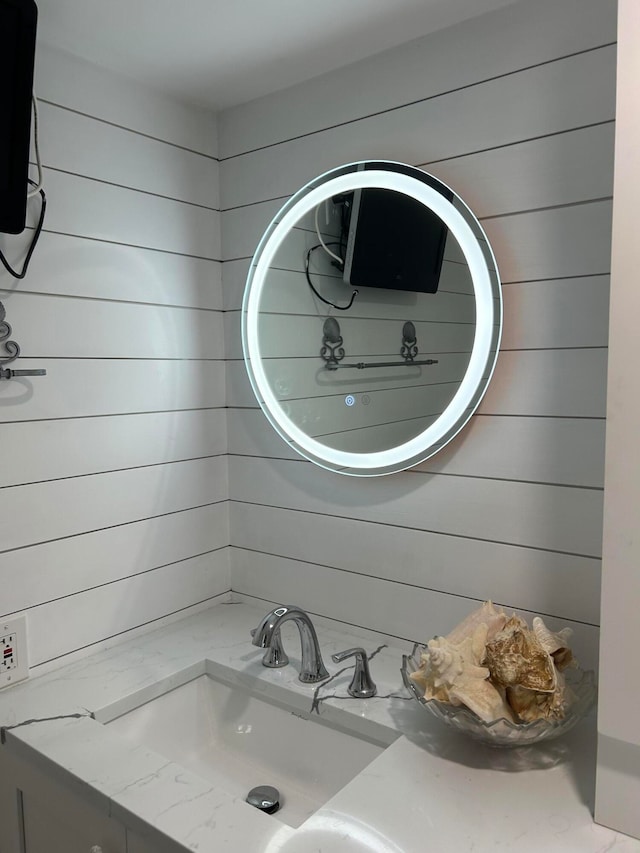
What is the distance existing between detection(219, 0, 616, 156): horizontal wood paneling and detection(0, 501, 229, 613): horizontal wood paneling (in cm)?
88

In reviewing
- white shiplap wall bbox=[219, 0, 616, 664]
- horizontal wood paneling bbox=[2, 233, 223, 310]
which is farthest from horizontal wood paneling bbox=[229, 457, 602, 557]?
horizontal wood paneling bbox=[2, 233, 223, 310]

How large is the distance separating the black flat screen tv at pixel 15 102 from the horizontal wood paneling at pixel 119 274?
16 cm

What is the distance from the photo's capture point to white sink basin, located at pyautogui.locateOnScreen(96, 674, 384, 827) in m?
1.22

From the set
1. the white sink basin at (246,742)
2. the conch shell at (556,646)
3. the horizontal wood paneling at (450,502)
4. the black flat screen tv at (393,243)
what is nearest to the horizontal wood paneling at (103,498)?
the horizontal wood paneling at (450,502)

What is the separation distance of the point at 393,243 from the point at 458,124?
24cm

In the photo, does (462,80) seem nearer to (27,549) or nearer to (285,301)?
(285,301)

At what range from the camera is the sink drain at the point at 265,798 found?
1193mm

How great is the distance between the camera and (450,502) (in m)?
1.31

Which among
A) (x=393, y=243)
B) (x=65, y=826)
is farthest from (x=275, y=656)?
(x=393, y=243)

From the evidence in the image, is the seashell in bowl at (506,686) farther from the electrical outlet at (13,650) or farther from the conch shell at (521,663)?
the electrical outlet at (13,650)

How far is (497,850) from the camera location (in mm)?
870

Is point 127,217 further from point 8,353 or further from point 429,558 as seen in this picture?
point 429,558

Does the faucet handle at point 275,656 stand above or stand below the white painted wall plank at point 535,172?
below

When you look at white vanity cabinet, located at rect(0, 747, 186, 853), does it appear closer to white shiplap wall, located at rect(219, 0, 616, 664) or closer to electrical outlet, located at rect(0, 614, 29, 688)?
electrical outlet, located at rect(0, 614, 29, 688)
